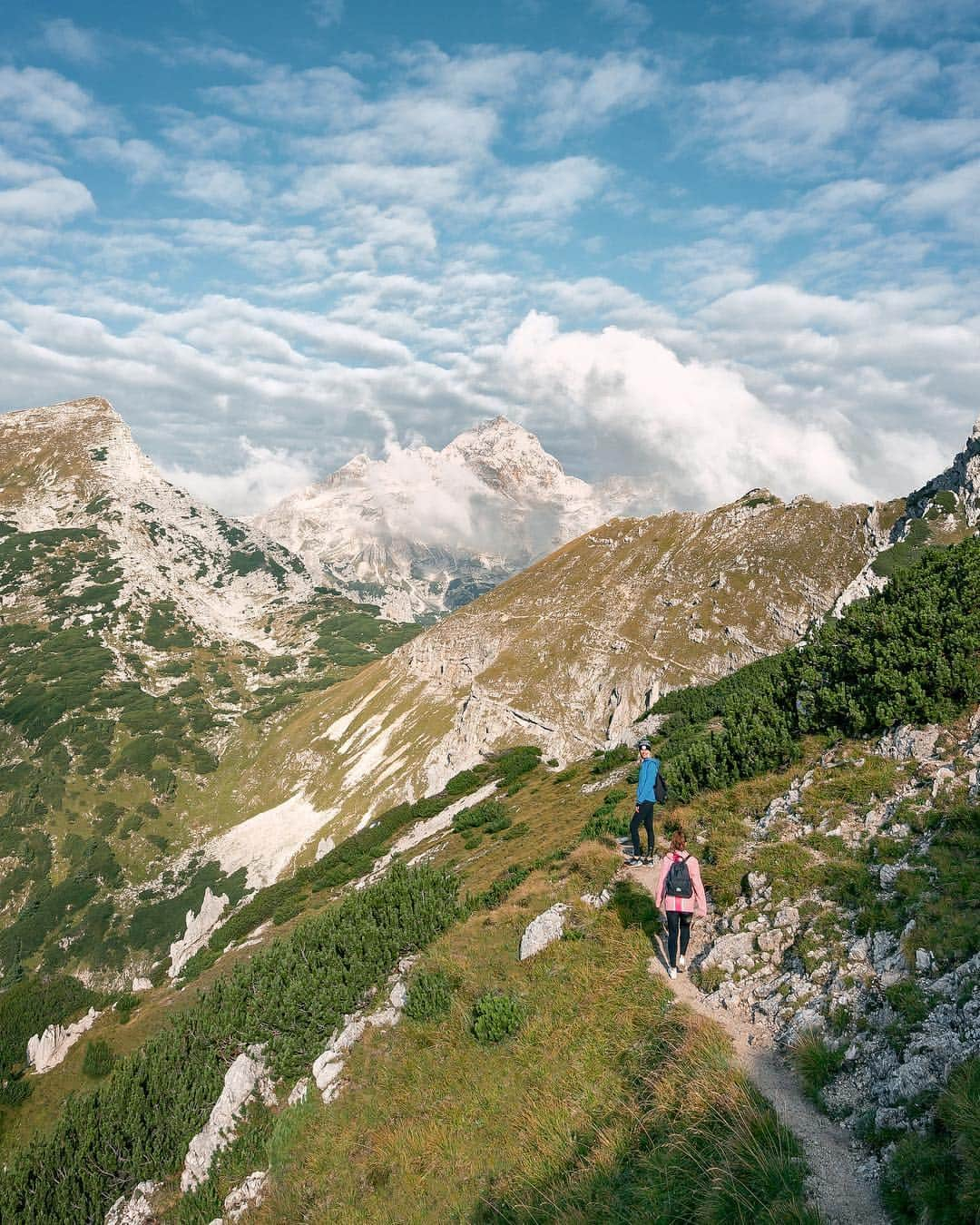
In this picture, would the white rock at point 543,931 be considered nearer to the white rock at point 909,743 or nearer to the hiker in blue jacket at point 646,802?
the hiker in blue jacket at point 646,802

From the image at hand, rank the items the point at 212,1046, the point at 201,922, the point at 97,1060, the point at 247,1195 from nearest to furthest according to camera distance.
→ the point at 247,1195, the point at 212,1046, the point at 97,1060, the point at 201,922

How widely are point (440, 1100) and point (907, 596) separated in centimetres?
1977

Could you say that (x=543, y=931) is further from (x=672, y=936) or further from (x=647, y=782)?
(x=647, y=782)

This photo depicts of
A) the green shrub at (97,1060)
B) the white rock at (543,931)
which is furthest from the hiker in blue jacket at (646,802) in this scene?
the green shrub at (97,1060)

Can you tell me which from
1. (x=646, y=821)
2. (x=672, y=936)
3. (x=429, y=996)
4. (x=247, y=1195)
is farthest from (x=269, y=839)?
(x=672, y=936)

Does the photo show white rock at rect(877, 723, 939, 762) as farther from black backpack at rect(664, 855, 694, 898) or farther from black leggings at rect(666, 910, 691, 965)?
black leggings at rect(666, 910, 691, 965)

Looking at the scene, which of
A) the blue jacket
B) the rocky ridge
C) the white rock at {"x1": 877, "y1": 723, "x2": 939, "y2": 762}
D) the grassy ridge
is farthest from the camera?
the blue jacket

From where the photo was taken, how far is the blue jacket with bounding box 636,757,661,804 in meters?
20.1

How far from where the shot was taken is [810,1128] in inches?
367

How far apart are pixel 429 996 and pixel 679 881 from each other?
25.8ft

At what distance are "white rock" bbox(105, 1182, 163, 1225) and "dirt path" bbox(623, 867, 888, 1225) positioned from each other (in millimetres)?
16626

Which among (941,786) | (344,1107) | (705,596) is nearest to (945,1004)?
(941,786)

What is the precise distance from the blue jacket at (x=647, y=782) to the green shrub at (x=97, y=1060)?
57.5 metres

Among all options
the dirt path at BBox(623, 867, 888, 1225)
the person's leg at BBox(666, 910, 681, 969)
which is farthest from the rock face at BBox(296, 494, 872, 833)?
the dirt path at BBox(623, 867, 888, 1225)
